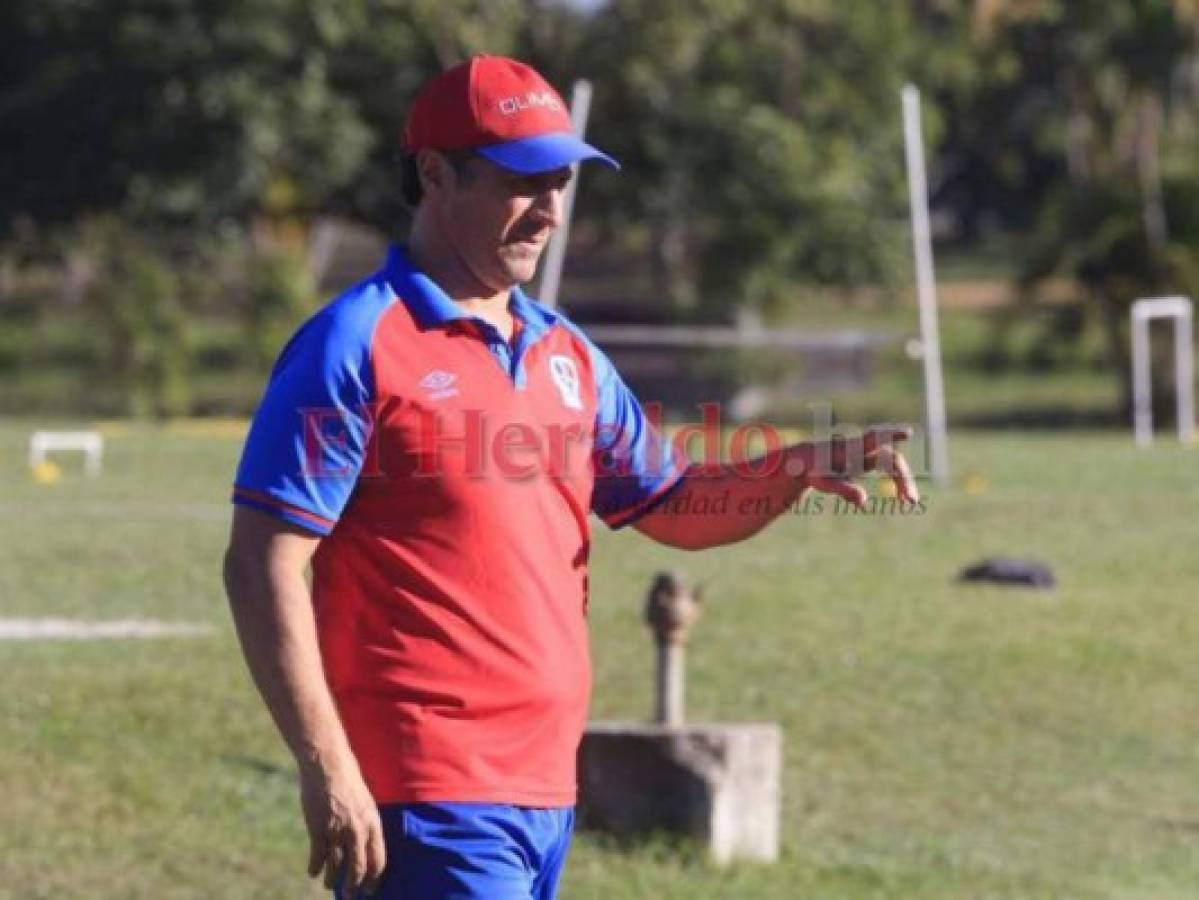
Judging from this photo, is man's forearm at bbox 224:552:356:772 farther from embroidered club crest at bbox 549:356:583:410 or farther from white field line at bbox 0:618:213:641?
white field line at bbox 0:618:213:641

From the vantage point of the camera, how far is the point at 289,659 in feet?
13.0

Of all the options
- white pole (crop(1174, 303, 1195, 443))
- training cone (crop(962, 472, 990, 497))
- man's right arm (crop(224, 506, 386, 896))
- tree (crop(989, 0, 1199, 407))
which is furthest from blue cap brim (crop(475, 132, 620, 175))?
tree (crop(989, 0, 1199, 407))

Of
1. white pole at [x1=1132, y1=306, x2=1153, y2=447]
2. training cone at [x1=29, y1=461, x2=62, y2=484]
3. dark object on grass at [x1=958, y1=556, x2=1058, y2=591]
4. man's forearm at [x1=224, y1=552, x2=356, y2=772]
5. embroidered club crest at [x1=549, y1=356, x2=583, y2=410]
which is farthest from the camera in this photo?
white pole at [x1=1132, y1=306, x2=1153, y2=447]

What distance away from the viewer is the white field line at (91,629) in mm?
12156

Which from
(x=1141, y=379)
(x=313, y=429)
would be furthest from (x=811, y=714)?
(x=1141, y=379)

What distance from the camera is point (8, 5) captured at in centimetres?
3569

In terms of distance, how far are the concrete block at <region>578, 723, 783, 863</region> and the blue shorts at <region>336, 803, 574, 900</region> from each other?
4521mm

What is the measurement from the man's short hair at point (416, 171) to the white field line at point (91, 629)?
800 centimetres

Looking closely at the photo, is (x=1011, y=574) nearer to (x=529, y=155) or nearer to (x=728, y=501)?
(x=728, y=501)

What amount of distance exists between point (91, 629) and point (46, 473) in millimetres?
9317

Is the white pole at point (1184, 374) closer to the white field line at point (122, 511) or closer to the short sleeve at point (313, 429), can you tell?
the white field line at point (122, 511)

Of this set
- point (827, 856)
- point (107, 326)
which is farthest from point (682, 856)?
point (107, 326)

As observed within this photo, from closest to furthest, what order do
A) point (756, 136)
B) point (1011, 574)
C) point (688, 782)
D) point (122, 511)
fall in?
point (688, 782)
point (1011, 574)
point (122, 511)
point (756, 136)

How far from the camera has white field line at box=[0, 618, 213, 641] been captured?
479 inches
